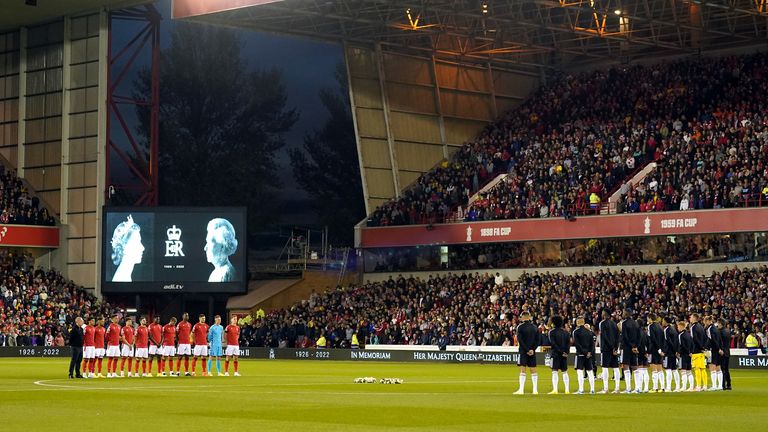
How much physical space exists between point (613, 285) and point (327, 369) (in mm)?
16092

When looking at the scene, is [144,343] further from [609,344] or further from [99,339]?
[609,344]

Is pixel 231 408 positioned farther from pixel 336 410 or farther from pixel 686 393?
pixel 686 393

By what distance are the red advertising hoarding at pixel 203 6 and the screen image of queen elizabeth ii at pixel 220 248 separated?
10.1m

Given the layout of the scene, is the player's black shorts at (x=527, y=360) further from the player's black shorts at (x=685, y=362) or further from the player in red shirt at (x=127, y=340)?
the player in red shirt at (x=127, y=340)

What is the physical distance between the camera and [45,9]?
73.2 m

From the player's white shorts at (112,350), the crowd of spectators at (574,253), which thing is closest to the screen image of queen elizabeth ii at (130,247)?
the crowd of spectators at (574,253)

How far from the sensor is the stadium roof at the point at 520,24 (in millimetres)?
64438

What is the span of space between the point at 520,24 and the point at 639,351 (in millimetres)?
35883

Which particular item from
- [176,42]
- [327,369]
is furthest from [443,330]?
[176,42]

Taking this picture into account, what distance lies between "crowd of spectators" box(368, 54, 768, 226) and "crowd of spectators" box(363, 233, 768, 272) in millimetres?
1802

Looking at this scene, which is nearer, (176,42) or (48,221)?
(48,221)

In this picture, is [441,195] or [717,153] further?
[441,195]

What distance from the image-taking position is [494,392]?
33.0 m

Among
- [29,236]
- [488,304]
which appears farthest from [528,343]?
[29,236]
